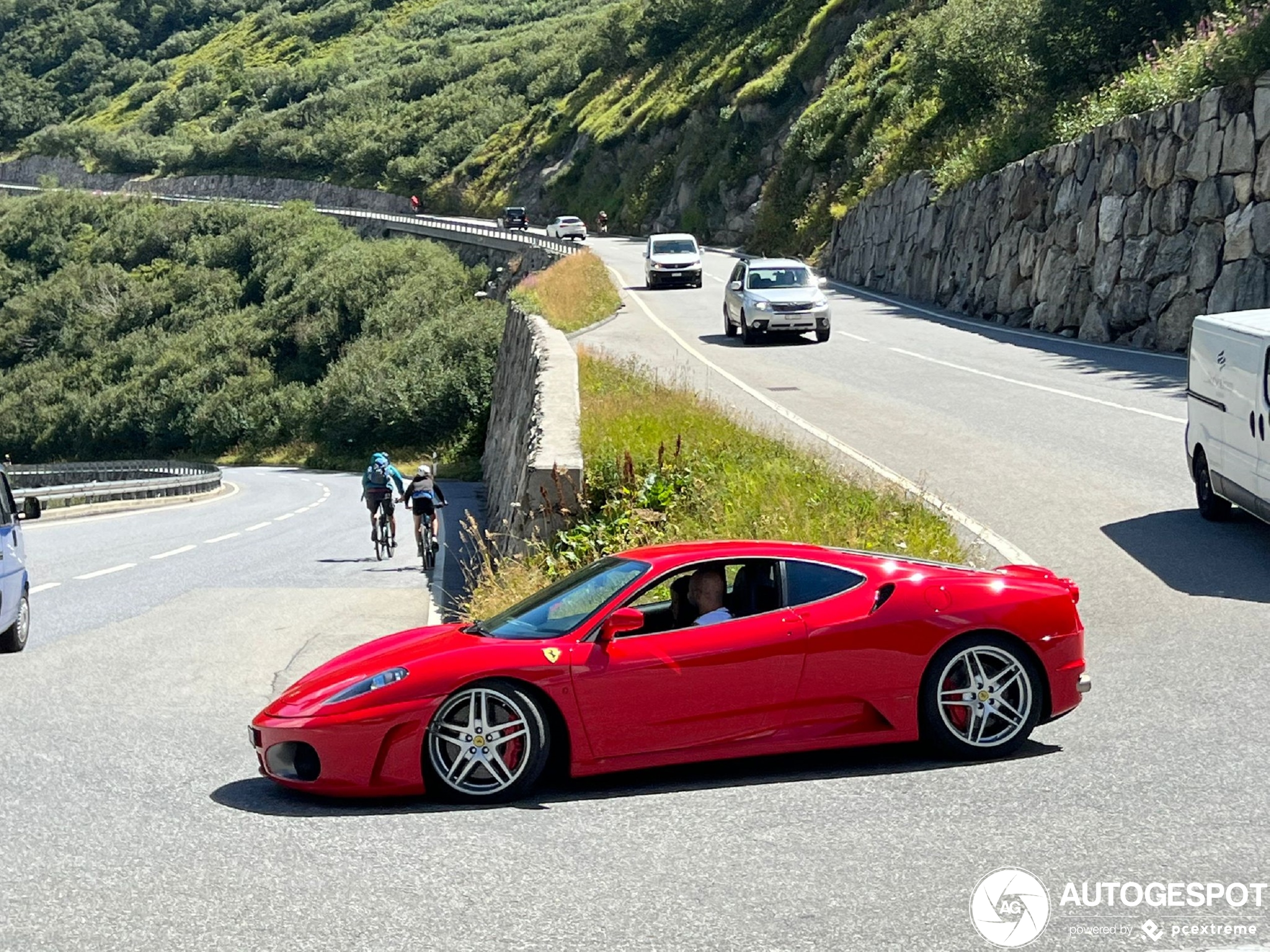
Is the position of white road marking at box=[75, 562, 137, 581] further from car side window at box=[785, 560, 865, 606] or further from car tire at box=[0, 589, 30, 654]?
car side window at box=[785, 560, 865, 606]

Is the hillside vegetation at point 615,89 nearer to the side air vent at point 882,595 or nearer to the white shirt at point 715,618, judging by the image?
the side air vent at point 882,595

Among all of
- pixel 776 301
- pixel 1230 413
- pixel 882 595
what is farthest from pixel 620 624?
pixel 776 301

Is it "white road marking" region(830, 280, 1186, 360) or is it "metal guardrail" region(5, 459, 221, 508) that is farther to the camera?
"metal guardrail" region(5, 459, 221, 508)

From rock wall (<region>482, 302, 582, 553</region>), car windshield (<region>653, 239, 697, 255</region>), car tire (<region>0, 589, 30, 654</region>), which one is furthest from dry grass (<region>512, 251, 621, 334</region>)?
car tire (<region>0, 589, 30, 654</region>)

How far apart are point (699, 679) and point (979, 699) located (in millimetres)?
1441

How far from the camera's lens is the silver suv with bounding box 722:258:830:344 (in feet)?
104

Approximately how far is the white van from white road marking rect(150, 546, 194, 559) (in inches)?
618

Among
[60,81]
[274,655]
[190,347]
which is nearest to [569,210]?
[190,347]

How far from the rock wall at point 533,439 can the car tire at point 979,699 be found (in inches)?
240

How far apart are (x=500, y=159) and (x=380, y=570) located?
87.5 meters

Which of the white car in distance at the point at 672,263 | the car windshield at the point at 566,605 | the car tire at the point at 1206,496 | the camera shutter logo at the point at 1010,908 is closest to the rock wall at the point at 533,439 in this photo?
the car windshield at the point at 566,605

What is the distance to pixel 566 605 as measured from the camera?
801 cm

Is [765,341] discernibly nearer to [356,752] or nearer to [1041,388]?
[1041,388]

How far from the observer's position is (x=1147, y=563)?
39.6ft
